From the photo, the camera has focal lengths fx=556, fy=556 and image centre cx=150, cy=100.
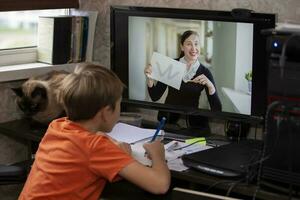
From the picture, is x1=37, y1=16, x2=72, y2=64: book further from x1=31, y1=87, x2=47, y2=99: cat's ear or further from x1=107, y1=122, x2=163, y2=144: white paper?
x1=107, y1=122, x2=163, y2=144: white paper

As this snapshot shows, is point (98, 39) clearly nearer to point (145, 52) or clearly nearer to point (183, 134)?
point (145, 52)

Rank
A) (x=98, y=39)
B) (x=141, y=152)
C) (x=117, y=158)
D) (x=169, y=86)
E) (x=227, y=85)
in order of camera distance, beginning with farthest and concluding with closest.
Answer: (x=98, y=39), (x=169, y=86), (x=227, y=85), (x=141, y=152), (x=117, y=158)

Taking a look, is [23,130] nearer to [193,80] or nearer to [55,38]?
[55,38]

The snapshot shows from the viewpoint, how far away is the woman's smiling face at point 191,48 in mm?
2367

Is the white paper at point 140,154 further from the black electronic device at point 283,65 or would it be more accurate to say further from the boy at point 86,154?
the black electronic device at point 283,65

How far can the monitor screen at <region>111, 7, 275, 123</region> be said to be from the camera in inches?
87.5

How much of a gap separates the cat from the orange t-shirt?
1.96 ft

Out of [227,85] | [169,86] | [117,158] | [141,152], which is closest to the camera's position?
[117,158]

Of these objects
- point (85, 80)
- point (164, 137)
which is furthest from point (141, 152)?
point (85, 80)

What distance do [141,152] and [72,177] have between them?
0.37 metres

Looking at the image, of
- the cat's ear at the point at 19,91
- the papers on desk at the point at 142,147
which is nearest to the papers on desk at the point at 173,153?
the papers on desk at the point at 142,147

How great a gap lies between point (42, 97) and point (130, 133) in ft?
1.44

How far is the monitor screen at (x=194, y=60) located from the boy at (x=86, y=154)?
0.55m

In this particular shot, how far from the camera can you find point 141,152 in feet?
6.95
